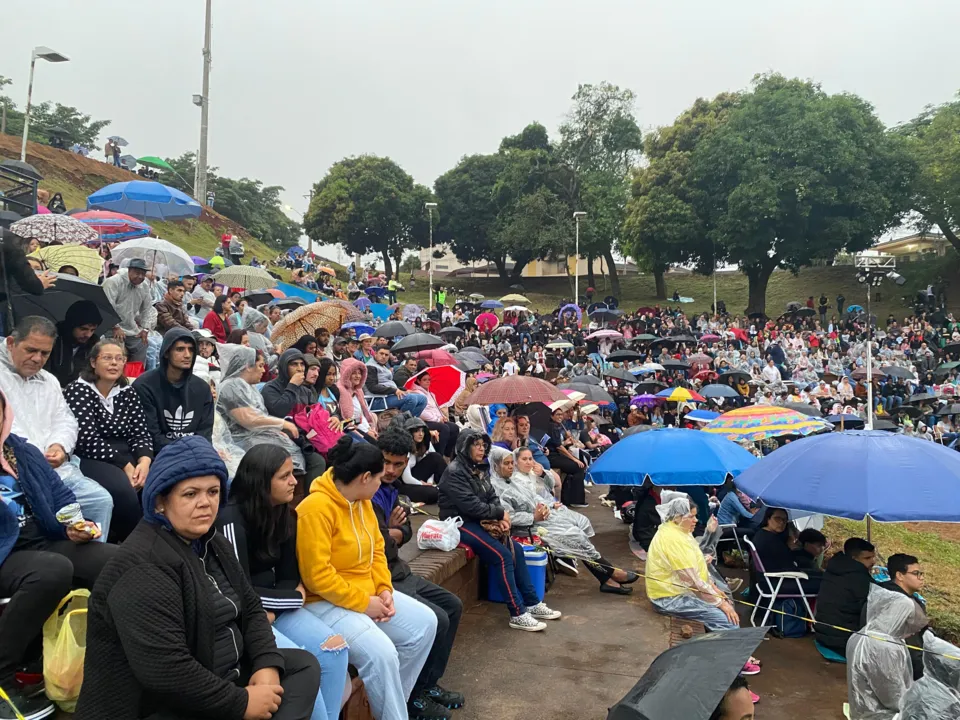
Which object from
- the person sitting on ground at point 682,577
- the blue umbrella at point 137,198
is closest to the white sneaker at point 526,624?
the person sitting on ground at point 682,577

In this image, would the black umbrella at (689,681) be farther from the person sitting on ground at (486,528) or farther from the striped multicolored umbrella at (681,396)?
the striped multicolored umbrella at (681,396)

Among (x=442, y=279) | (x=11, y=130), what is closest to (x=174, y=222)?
(x=11, y=130)

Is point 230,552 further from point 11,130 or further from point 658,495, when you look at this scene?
point 11,130

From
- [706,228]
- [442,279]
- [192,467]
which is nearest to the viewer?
[192,467]

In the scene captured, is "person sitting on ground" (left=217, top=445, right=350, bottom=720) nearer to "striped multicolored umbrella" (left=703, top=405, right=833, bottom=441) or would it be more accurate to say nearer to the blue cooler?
the blue cooler

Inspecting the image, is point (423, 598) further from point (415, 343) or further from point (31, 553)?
point (415, 343)

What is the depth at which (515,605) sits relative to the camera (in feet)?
17.4

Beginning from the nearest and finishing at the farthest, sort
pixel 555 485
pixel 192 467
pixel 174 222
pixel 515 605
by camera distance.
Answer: pixel 192 467, pixel 515 605, pixel 555 485, pixel 174 222

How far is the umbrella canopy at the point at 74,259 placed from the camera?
7535 mm

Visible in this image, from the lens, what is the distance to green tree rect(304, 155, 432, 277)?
45875mm

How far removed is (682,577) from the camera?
5.44 m

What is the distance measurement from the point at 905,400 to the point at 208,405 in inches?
721

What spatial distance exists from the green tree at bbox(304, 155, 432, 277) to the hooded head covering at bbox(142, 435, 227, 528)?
44.4m

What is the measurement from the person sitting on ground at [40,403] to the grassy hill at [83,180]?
27.2m
